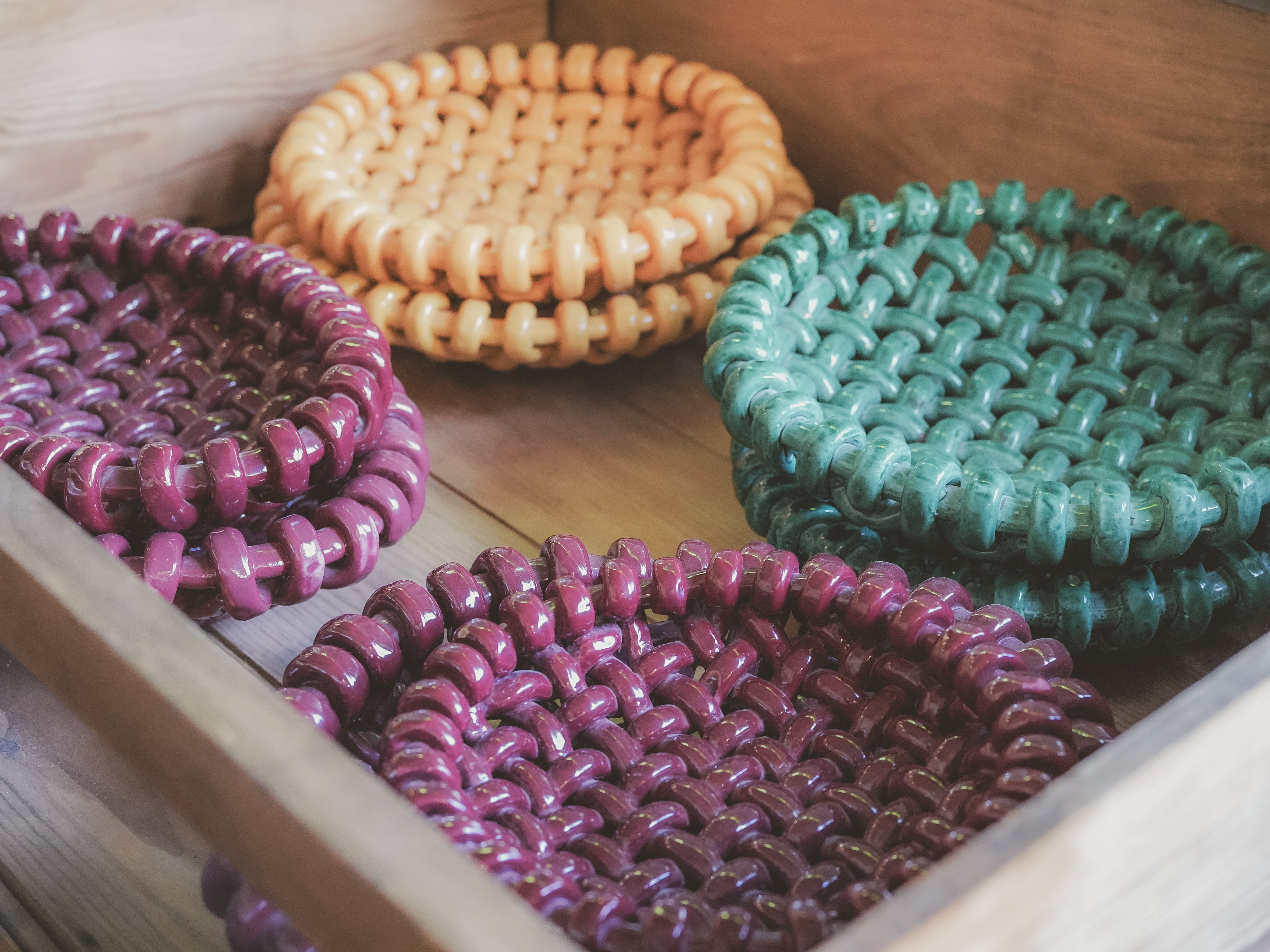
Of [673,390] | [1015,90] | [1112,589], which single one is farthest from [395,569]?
[1015,90]

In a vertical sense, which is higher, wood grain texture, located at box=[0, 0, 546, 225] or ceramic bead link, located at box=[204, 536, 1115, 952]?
wood grain texture, located at box=[0, 0, 546, 225]

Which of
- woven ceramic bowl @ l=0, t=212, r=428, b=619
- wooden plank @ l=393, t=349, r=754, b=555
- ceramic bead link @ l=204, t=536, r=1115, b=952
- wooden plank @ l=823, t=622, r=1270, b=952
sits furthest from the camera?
wooden plank @ l=393, t=349, r=754, b=555

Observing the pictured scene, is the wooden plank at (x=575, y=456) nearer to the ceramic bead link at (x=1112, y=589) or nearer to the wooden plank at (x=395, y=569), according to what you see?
the wooden plank at (x=395, y=569)

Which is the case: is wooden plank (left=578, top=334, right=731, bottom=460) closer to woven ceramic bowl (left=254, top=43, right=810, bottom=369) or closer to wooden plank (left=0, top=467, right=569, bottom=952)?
woven ceramic bowl (left=254, top=43, right=810, bottom=369)

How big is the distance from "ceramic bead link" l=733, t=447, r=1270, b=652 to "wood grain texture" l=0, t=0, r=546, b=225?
510 millimetres

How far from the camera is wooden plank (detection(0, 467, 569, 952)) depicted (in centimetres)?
23

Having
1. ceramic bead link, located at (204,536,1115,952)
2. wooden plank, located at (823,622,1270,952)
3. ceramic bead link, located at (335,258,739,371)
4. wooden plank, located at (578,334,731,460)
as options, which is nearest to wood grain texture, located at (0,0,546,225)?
ceramic bead link, located at (335,258,739,371)

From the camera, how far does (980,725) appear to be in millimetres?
393

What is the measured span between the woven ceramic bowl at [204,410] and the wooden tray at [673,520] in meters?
0.08

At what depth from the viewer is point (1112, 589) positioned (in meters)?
0.48

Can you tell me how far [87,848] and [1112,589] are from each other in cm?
40

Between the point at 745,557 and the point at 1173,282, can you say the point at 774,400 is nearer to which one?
the point at 745,557

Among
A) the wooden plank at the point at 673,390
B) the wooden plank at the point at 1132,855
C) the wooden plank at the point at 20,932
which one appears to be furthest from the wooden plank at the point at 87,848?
the wooden plank at the point at 673,390

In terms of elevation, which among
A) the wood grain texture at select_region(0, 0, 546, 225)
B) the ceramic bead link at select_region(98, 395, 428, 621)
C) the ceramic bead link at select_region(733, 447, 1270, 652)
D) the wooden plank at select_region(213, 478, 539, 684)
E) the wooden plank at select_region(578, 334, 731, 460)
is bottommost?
the wooden plank at select_region(213, 478, 539, 684)
